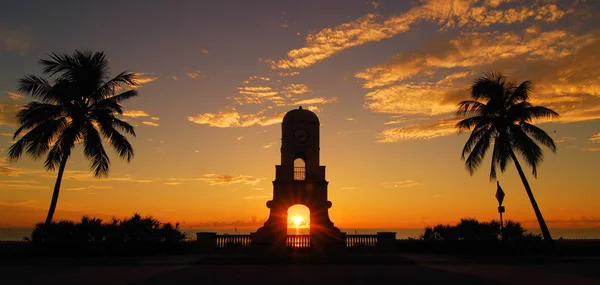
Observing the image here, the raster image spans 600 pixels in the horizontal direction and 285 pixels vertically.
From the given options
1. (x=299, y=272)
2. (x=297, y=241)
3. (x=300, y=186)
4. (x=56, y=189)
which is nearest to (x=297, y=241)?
(x=297, y=241)

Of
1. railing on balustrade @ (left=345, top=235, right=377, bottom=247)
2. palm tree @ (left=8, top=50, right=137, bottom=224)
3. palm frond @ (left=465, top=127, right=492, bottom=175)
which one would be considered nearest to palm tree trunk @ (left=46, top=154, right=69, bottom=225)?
palm tree @ (left=8, top=50, right=137, bottom=224)

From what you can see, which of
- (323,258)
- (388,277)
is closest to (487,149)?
(323,258)

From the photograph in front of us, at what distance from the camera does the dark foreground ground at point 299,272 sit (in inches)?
616

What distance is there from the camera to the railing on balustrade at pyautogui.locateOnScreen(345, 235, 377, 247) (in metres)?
29.6

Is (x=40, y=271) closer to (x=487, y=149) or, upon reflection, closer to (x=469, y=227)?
(x=469, y=227)

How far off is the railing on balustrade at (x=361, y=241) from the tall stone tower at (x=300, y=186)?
68 centimetres

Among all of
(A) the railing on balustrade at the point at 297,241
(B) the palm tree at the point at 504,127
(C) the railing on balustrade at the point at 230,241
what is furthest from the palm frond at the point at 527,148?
(C) the railing on balustrade at the point at 230,241

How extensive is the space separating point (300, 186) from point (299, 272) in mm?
12139

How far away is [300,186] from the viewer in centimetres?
3061

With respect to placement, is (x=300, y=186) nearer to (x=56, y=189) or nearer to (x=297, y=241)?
(x=297, y=241)

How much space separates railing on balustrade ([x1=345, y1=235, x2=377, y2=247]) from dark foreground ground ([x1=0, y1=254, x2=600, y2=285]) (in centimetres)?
536

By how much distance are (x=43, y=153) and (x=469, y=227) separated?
26.9 meters

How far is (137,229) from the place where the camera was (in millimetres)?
26203

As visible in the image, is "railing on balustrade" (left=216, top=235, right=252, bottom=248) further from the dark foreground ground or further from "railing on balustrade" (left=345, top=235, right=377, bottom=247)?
"railing on balustrade" (left=345, top=235, right=377, bottom=247)
